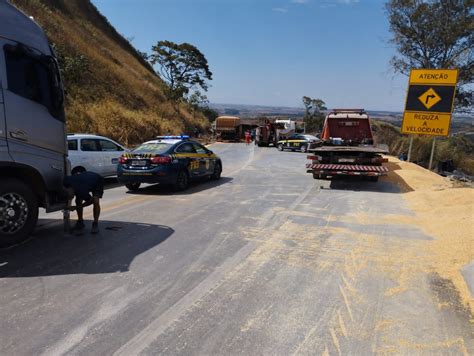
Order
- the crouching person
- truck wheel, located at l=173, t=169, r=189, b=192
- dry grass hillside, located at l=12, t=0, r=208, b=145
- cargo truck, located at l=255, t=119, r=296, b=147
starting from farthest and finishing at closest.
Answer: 1. cargo truck, located at l=255, t=119, r=296, b=147
2. dry grass hillside, located at l=12, t=0, r=208, b=145
3. truck wheel, located at l=173, t=169, r=189, b=192
4. the crouching person

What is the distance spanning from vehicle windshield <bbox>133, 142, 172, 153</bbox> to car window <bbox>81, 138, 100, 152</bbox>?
5.21 ft

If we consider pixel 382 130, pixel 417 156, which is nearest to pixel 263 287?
pixel 417 156

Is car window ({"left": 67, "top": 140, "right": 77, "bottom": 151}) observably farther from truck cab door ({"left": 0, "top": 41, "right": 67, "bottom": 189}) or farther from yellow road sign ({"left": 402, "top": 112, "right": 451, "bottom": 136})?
yellow road sign ({"left": 402, "top": 112, "right": 451, "bottom": 136})

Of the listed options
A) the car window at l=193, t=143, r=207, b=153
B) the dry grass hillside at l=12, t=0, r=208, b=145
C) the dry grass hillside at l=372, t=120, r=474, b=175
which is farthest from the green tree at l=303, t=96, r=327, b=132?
the car window at l=193, t=143, r=207, b=153

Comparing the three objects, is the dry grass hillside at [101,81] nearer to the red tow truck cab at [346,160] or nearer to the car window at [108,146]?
the car window at [108,146]

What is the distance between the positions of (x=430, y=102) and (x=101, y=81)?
28243 millimetres

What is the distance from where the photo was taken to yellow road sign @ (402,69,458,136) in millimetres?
16172

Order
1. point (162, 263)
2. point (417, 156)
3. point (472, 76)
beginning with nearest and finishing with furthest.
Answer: point (162, 263) < point (417, 156) < point (472, 76)

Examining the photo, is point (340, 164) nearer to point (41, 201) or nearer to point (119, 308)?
point (41, 201)

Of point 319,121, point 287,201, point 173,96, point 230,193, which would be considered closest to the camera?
point 287,201

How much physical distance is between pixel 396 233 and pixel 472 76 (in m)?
26.8

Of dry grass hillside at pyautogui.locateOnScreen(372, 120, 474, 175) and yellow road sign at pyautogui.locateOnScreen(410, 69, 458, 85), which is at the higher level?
yellow road sign at pyautogui.locateOnScreen(410, 69, 458, 85)

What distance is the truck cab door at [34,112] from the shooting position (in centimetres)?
562

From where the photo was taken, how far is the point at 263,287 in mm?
4645
